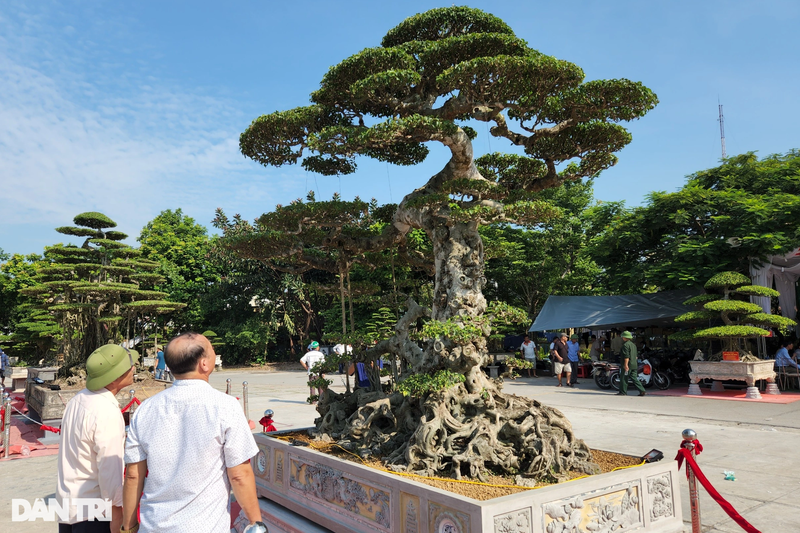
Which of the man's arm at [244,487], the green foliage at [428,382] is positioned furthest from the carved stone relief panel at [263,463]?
the man's arm at [244,487]

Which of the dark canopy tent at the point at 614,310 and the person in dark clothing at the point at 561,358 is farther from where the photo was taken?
the person in dark clothing at the point at 561,358

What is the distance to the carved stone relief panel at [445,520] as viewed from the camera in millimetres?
3002

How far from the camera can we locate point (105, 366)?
8.12 ft

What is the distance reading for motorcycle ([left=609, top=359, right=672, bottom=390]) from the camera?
1209 cm

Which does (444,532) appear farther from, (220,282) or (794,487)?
(220,282)

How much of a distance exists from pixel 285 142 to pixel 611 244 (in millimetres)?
11079

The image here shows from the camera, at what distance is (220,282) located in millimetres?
25719

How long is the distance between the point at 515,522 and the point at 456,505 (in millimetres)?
348

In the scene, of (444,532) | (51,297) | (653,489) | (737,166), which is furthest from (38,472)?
(737,166)

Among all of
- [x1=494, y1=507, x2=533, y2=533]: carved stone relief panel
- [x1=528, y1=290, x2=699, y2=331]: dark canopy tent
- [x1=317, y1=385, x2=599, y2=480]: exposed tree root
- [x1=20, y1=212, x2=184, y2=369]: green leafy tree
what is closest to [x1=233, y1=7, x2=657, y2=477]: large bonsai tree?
[x1=317, y1=385, x2=599, y2=480]: exposed tree root

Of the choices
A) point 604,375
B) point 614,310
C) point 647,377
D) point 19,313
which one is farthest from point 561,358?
point 19,313

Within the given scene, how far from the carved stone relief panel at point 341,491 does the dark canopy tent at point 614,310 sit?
414 inches

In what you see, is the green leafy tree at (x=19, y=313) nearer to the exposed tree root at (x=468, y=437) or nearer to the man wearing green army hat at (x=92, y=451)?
the exposed tree root at (x=468, y=437)

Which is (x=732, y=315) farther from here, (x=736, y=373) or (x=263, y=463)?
(x=263, y=463)
